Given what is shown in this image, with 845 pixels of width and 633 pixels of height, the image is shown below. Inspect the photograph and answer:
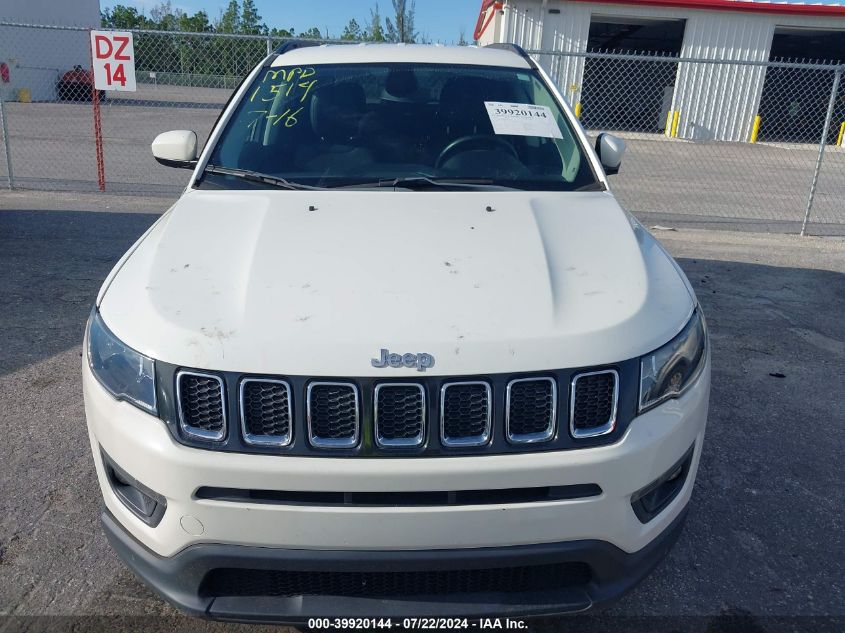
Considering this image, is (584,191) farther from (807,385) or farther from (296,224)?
(807,385)

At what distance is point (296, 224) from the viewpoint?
8.81ft

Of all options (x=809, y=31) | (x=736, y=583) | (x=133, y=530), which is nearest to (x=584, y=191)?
(x=736, y=583)

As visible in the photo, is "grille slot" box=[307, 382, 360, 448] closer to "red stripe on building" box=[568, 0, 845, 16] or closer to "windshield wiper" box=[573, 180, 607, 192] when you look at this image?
"windshield wiper" box=[573, 180, 607, 192]

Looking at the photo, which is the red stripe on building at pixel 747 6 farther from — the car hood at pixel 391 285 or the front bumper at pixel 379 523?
the front bumper at pixel 379 523

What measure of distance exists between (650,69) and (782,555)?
31029 millimetres

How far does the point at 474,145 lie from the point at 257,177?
1.04 metres

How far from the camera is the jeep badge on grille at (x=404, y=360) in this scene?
1.96m

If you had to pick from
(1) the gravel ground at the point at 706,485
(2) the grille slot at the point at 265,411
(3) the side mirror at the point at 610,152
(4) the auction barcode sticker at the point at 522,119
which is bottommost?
(1) the gravel ground at the point at 706,485

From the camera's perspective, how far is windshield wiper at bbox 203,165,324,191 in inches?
123

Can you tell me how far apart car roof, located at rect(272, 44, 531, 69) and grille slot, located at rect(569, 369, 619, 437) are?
242 centimetres

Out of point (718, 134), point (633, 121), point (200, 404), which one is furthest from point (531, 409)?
point (633, 121)

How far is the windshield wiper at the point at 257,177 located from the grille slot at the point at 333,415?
1.35 metres

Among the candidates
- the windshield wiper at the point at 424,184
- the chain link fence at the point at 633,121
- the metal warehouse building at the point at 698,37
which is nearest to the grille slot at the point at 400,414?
the windshield wiper at the point at 424,184

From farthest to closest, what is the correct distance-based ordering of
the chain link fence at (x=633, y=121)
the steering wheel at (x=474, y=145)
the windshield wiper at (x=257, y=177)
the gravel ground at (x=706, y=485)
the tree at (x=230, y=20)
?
the tree at (x=230, y=20) < the chain link fence at (x=633, y=121) < the steering wheel at (x=474, y=145) < the windshield wiper at (x=257, y=177) < the gravel ground at (x=706, y=485)
